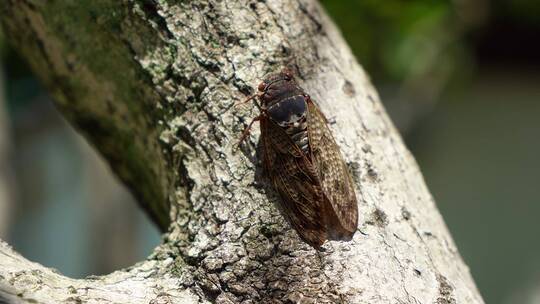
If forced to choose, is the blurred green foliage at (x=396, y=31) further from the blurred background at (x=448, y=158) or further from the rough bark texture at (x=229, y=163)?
the rough bark texture at (x=229, y=163)

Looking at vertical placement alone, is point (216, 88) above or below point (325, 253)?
above

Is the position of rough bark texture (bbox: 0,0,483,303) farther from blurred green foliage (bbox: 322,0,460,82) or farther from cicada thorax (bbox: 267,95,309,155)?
blurred green foliage (bbox: 322,0,460,82)

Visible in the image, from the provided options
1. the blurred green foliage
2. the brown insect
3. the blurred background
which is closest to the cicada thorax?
the brown insect

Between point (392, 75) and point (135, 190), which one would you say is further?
point (392, 75)

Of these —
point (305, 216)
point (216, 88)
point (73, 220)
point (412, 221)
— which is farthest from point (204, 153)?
point (73, 220)

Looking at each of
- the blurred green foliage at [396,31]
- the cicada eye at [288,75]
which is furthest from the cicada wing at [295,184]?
the blurred green foliage at [396,31]

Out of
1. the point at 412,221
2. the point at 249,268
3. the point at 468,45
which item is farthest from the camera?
the point at 468,45

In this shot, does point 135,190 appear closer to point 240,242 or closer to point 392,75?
point 240,242
